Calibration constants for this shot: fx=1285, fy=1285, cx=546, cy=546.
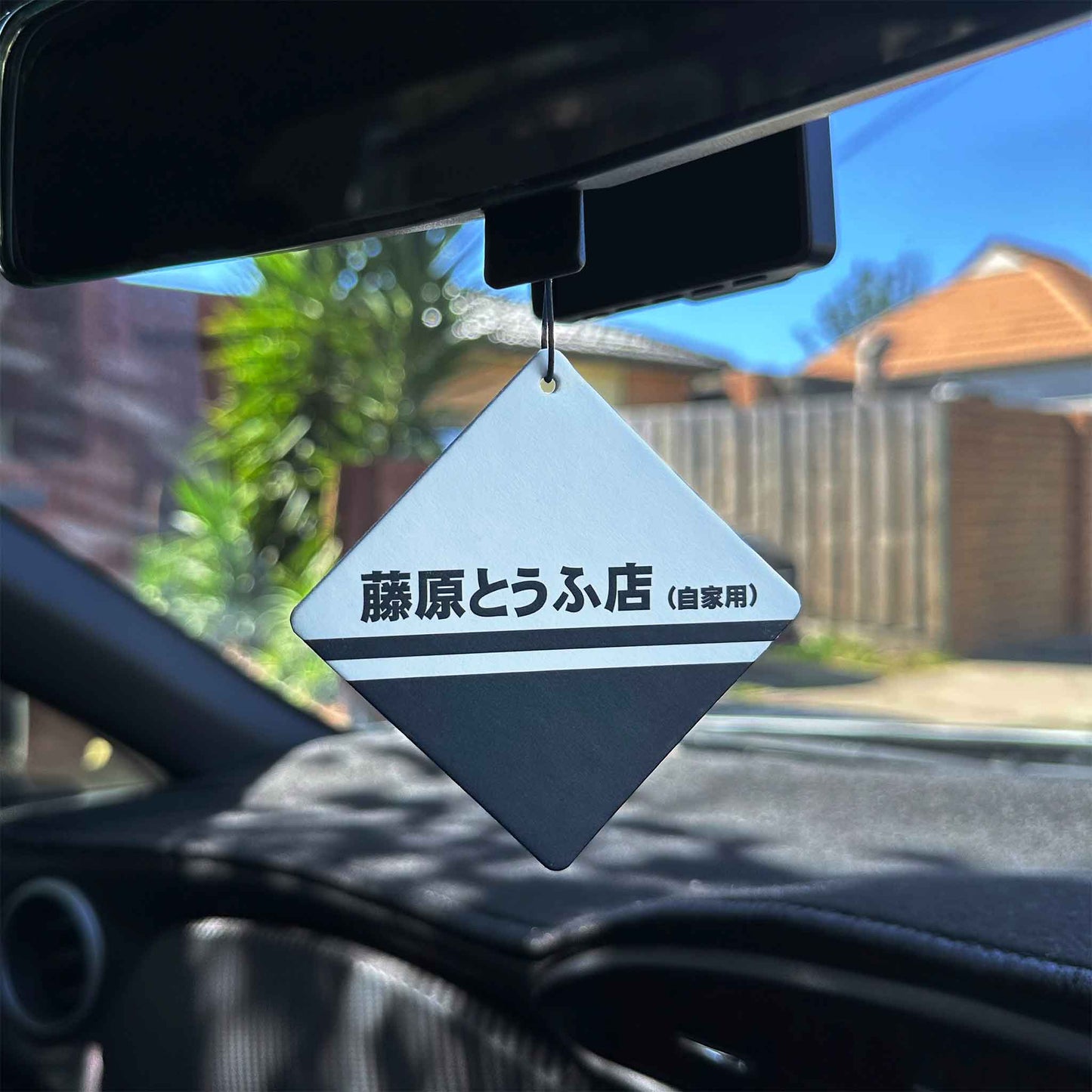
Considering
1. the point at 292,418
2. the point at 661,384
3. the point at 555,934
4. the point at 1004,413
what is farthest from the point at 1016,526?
the point at 292,418

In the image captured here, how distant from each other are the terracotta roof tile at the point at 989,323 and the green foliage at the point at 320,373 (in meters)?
3.86

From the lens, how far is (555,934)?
143cm

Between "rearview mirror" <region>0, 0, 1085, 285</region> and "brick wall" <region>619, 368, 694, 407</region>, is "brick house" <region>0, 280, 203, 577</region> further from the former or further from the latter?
"rearview mirror" <region>0, 0, 1085, 285</region>

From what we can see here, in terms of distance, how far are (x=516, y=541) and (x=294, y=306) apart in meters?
6.01

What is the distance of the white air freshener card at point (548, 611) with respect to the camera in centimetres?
75

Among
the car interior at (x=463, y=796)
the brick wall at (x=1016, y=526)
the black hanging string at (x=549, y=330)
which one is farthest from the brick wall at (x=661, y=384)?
the black hanging string at (x=549, y=330)

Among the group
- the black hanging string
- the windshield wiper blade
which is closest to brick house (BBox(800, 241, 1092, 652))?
the windshield wiper blade

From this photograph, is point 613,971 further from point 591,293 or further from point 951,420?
point 951,420

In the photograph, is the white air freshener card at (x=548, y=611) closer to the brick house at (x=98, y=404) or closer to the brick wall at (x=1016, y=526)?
the brick wall at (x=1016, y=526)

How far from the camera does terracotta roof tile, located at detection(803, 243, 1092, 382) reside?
67.6 inches

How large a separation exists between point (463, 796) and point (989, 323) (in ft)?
3.48

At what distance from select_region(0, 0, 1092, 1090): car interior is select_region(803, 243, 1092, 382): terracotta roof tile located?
23.9 inches

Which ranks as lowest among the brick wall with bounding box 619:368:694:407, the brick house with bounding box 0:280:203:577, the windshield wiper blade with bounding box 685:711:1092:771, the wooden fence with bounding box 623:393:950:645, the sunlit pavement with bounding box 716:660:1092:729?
the windshield wiper blade with bounding box 685:711:1092:771

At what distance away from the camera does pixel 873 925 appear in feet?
3.87
